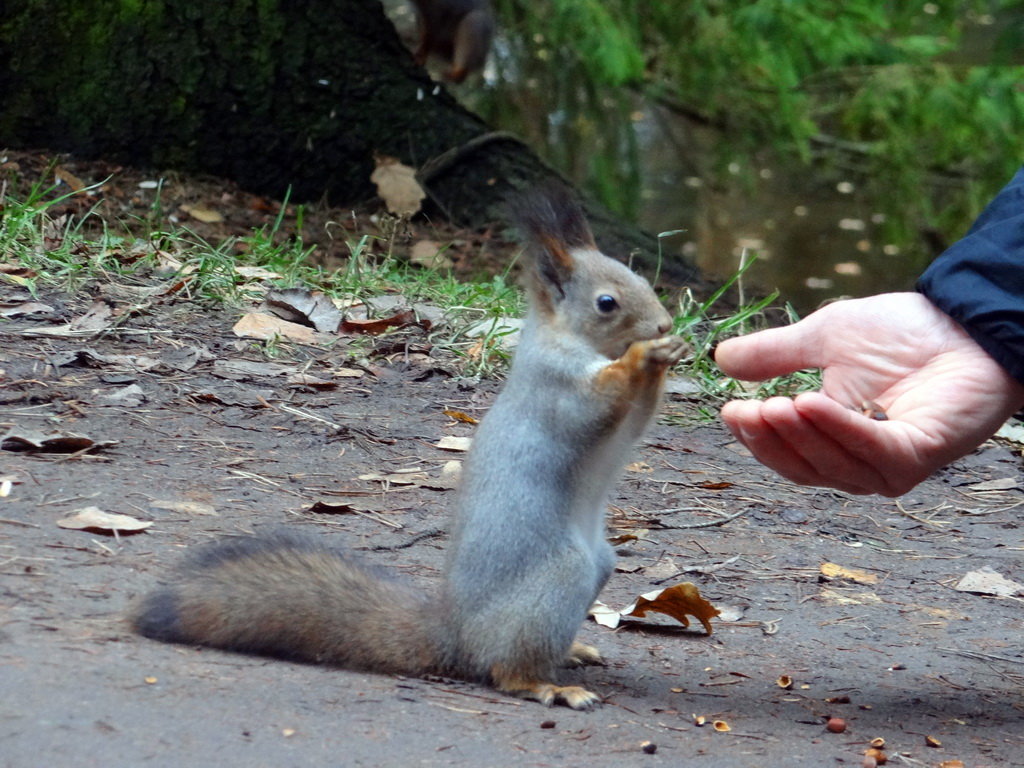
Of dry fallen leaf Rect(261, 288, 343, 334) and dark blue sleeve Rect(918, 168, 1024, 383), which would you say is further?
dry fallen leaf Rect(261, 288, 343, 334)

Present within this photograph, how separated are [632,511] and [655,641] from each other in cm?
78

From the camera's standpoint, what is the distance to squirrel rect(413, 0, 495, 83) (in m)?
7.20

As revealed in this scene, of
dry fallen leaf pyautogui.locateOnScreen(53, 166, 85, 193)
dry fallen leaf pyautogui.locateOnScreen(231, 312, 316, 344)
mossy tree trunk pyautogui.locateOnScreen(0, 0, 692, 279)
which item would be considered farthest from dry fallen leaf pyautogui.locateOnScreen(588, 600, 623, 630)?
dry fallen leaf pyautogui.locateOnScreen(53, 166, 85, 193)

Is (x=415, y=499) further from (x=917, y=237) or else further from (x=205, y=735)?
(x=917, y=237)

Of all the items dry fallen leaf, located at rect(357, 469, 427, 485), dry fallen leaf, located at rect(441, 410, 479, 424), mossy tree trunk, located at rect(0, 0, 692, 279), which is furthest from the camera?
mossy tree trunk, located at rect(0, 0, 692, 279)

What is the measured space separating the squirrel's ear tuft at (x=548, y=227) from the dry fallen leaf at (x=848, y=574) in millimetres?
1149

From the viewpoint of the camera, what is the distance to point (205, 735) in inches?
71.2

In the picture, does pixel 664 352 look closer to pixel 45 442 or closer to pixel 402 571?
pixel 402 571

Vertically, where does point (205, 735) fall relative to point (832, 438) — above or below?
below

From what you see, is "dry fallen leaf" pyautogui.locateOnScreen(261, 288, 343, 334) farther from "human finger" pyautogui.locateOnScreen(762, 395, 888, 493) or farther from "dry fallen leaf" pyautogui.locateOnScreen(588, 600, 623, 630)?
"human finger" pyautogui.locateOnScreen(762, 395, 888, 493)

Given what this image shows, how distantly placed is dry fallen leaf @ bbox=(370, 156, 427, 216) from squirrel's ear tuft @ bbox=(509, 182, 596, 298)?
3.39m

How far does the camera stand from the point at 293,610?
237 centimetres

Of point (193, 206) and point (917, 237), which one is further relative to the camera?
point (917, 237)

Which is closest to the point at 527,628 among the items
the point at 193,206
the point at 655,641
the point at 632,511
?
the point at 655,641
